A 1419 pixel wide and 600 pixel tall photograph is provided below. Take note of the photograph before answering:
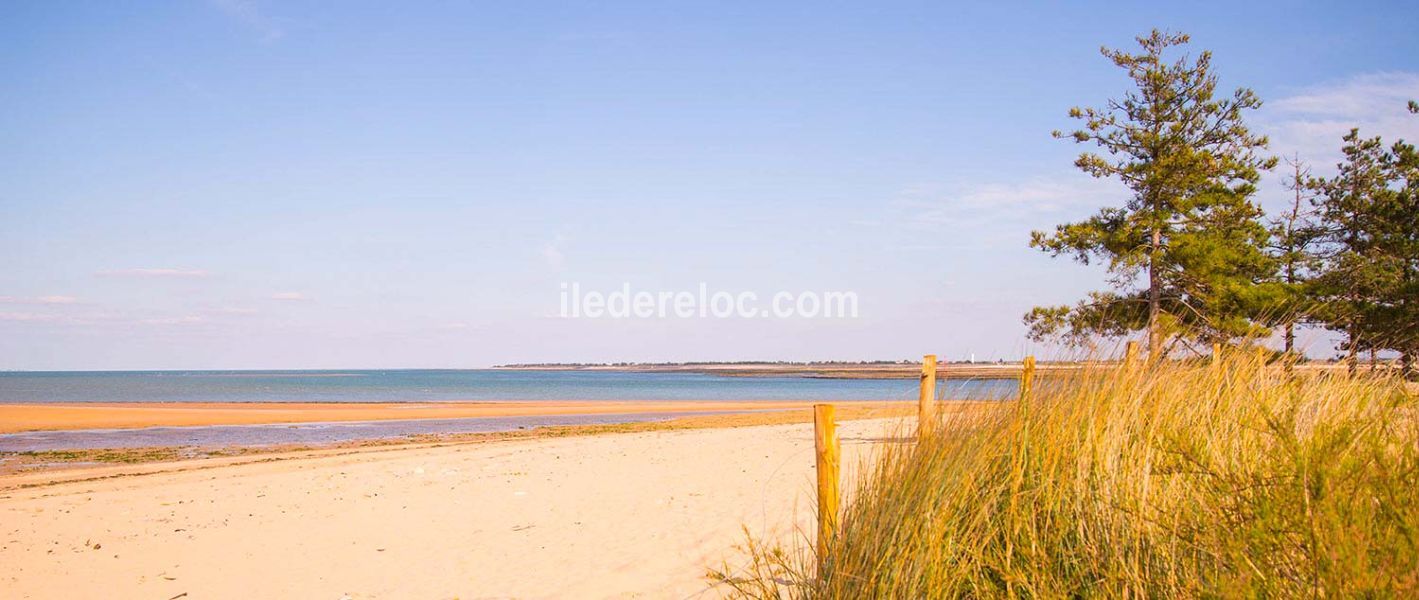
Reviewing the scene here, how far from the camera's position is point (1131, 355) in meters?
4.73

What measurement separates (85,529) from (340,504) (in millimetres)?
2703

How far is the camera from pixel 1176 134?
21.2 metres

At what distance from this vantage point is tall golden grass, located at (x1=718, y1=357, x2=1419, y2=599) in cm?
295

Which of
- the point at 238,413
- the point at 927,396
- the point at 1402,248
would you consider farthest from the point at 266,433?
the point at 1402,248

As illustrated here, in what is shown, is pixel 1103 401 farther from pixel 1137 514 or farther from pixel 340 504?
pixel 340 504

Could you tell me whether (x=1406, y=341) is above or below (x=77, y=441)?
above

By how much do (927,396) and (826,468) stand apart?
3.39 meters

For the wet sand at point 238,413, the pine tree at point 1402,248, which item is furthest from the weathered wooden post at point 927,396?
the wet sand at point 238,413

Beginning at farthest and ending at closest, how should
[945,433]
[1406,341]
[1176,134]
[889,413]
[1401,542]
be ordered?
[1176,134]
[1406,341]
[889,413]
[945,433]
[1401,542]

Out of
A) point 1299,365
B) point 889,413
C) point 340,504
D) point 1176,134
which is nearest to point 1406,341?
point 1176,134

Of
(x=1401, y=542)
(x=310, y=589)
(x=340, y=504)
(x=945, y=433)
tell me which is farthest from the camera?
(x=340, y=504)

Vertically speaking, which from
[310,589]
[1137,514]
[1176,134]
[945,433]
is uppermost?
[1176,134]

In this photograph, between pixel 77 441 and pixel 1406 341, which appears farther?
pixel 77 441

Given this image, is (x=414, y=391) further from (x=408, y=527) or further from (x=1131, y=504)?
(x=1131, y=504)
